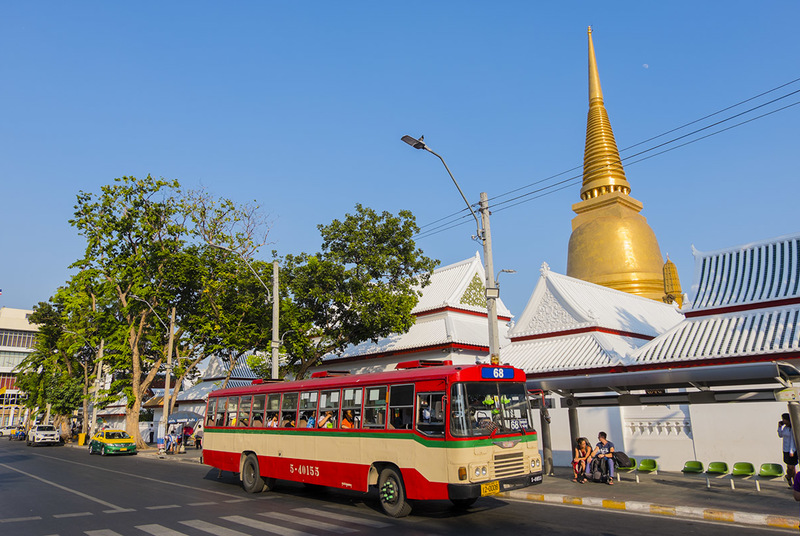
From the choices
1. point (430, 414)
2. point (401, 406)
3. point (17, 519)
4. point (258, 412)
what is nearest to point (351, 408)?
point (401, 406)

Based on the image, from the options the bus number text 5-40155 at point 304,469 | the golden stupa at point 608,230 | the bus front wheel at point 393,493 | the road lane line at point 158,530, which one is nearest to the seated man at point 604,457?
the bus front wheel at point 393,493

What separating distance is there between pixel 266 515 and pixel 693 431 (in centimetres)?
1387

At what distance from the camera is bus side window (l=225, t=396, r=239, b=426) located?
1716 cm

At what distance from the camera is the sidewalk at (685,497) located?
1027 cm

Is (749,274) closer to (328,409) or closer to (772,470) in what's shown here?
(772,470)

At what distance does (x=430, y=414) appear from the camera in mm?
11094

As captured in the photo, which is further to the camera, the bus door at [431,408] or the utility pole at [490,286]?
the utility pole at [490,286]

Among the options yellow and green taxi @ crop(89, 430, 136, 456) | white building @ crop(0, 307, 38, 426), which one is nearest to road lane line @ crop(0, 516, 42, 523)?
yellow and green taxi @ crop(89, 430, 136, 456)

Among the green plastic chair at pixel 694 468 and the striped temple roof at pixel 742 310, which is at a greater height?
the striped temple roof at pixel 742 310

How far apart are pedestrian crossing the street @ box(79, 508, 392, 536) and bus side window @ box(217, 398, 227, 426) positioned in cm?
633

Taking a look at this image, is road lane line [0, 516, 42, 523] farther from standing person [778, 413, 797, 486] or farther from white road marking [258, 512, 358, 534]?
standing person [778, 413, 797, 486]

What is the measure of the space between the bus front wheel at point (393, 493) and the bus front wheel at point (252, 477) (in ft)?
17.8

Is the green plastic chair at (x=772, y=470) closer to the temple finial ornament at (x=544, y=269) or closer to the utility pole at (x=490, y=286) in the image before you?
the utility pole at (x=490, y=286)

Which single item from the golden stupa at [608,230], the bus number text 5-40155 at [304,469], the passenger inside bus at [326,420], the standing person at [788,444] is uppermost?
the golden stupa at [608,230]
